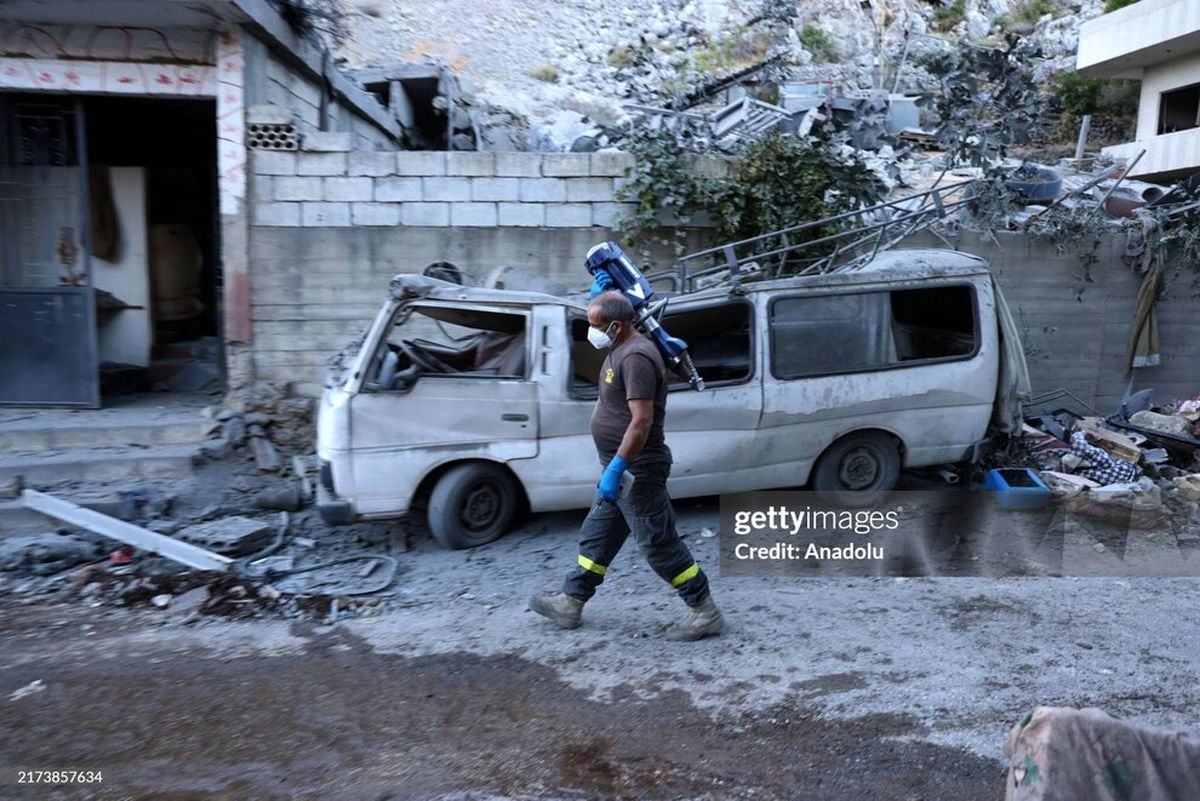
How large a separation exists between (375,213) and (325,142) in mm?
714

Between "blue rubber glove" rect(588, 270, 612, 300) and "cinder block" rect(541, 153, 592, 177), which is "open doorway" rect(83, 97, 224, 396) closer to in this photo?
"cinder block" rect(541, 153, 592, 177)

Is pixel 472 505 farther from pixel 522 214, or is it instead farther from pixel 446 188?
pixel 446 188

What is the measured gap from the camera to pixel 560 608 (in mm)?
4855

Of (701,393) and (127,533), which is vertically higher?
(701,393)

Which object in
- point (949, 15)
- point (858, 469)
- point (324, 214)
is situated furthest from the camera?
point (949, 15)

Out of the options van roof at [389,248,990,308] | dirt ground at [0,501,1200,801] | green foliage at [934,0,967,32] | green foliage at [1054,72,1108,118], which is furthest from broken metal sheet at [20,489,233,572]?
green foliage at [934,0,967,32]

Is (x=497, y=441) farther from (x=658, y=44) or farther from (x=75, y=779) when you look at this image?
(x=658, y=44)

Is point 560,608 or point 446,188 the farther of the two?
point 446,188

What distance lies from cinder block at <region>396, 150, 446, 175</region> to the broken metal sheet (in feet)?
12.1

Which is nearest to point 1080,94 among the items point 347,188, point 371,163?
point 371,163

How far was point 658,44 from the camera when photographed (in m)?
24.1

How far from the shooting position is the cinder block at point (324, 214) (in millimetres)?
8266

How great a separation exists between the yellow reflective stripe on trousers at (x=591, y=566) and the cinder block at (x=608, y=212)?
4349 mm

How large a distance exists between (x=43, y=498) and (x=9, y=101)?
13.9ft
